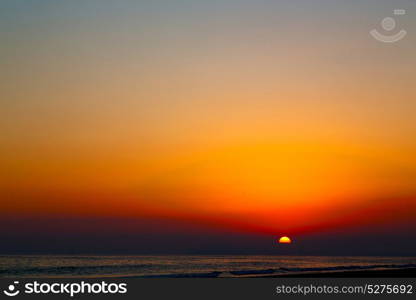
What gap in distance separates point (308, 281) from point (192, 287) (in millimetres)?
3664

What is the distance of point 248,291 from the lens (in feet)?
52.7

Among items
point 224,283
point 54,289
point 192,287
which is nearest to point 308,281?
point 224,283

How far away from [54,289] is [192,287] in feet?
13.9

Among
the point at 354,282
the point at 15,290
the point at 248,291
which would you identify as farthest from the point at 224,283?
the point at 15,290

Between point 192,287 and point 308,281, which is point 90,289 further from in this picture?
point 308,281

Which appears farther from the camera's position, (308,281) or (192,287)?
(308,281)

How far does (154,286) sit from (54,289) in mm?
3010

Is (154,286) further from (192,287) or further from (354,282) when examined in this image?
(354,282)

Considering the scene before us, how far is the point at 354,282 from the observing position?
53.9 feet

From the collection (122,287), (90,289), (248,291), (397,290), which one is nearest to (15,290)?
(90,289)

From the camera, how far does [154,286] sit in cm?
1605

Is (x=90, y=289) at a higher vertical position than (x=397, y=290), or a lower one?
higher

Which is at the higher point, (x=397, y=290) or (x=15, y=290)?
(x=15, y=290)

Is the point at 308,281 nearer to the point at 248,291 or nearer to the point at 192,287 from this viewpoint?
the point at 248,291
